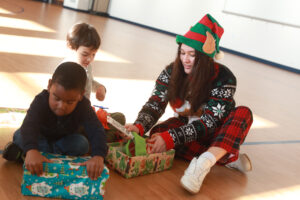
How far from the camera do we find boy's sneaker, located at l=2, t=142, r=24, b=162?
4.63ft

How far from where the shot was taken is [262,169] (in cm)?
203

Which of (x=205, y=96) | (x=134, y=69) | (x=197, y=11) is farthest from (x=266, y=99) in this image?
(x=197, y=11)

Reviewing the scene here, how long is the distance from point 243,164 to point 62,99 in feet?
3.38

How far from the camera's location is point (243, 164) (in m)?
1.89

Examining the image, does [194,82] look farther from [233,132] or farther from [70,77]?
[70,77]

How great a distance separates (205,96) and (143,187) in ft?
1.78

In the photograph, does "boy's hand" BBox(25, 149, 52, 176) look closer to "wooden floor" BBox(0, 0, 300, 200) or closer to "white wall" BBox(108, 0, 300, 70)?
"wooden floor" BBox(0, 0, 300, 200)

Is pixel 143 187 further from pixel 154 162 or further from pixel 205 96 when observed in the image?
pixel 205 96

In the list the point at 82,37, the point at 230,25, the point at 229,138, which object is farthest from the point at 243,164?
the point at 230,25

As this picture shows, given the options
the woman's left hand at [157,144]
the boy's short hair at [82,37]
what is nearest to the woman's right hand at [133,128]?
the woman's left hand at [157,144]

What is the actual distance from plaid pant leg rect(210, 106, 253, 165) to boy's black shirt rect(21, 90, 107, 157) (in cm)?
59

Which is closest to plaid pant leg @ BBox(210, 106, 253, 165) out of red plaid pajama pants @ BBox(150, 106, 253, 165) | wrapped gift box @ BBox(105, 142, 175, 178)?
red plaid pajama pants @ BBox(150, 106, 253, 165)

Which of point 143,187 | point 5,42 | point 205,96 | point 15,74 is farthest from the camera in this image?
point 5,42

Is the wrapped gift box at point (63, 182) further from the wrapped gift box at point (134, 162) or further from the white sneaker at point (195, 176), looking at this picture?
the white sneaker at point (195, 176)
